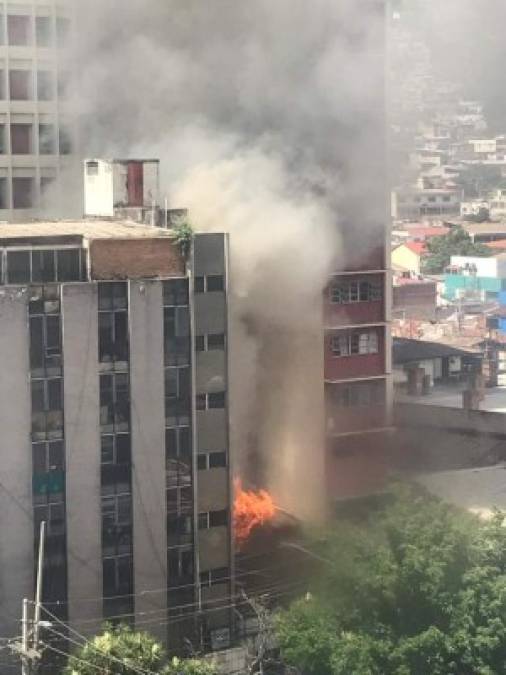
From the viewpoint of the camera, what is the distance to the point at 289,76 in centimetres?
2067

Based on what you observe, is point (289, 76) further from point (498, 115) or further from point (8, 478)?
point (498, 115)

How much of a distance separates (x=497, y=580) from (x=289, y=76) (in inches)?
396

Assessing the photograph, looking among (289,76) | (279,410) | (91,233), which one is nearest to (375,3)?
Result: (289,76)

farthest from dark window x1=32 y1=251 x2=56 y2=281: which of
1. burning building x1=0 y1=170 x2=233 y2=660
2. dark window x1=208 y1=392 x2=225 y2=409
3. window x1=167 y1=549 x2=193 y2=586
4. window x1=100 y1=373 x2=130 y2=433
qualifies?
window x1=167 y1=549 x2=193 y2=586

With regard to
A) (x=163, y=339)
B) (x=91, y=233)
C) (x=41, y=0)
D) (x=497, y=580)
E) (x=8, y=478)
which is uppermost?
(x=41, y=0)

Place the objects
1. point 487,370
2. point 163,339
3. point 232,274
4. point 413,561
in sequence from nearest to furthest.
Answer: point 413,561, point 163,339, point 232,274, point 487,370

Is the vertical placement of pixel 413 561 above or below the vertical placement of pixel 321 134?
below

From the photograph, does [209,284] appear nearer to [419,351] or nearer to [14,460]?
[14,460]

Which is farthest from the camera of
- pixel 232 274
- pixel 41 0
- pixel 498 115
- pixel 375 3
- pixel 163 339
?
pixel 498 115

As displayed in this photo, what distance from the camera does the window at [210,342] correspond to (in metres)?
14.8

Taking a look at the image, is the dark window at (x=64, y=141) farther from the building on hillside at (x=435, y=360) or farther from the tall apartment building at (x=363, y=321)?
the building on hillside at (x=435, y=360)

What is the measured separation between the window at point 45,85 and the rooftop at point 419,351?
8.42 m

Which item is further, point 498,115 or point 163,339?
point 498,115

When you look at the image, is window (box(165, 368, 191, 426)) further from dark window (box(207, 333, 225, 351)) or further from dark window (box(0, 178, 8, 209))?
dark window (box(0, 178, 8, 209))
